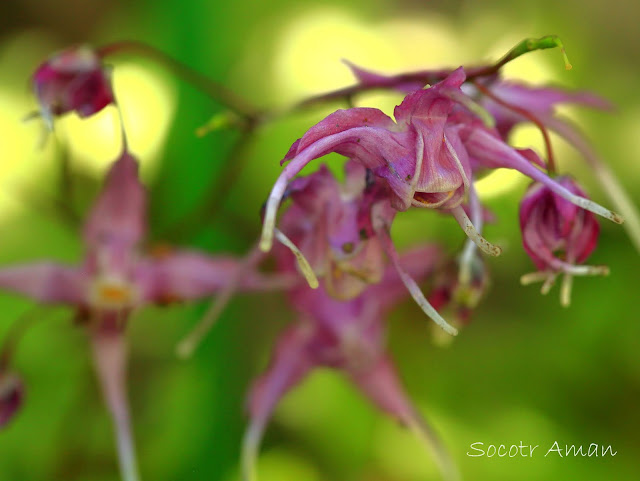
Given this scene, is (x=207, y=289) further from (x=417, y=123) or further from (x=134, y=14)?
(x=134, y=14)

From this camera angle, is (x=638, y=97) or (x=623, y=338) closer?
(x=623, y=338)

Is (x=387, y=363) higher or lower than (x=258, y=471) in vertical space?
higher

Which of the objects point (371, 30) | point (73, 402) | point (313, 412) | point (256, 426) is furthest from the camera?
point (371, 30)

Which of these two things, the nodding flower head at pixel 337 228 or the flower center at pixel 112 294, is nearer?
the nodding flower head at pixel 337 228

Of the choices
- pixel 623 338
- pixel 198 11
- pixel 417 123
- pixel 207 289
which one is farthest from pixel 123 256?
pixel 623 338

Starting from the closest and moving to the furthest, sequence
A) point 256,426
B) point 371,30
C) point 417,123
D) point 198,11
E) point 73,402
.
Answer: point 417,123, point 256,426, point 73,402, point 198,11, point 371,30

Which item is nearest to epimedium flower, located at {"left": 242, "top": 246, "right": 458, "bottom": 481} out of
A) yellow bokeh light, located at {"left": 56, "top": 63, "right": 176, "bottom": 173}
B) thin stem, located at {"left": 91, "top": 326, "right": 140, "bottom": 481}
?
thin stem, located at {"left": 91, "top": 326, "right": 140, "bottom": 481}

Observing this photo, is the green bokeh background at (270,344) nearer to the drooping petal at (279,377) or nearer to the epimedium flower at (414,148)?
the drooping petal at (279,377)

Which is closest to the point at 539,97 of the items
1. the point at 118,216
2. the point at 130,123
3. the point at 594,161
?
the point at 594,161

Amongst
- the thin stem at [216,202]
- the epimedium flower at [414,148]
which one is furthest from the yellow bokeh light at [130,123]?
the epimedium flower at [414,148]
